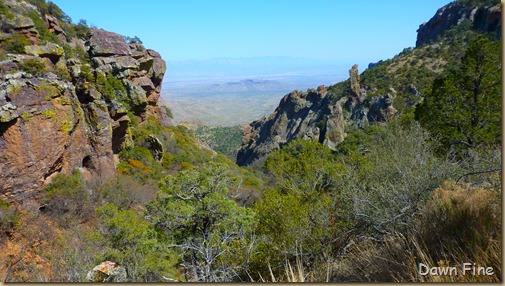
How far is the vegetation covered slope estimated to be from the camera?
3727 millimetres

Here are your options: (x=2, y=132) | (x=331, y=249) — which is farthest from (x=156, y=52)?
(x=331, y=249)

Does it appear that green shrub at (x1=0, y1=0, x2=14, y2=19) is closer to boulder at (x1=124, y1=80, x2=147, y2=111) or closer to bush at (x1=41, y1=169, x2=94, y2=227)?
boulder at (x1=124, y1=80, x2=147, y2=111)

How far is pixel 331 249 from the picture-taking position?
6.01m

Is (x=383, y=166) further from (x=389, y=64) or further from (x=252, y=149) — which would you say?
(x=389, y=64)

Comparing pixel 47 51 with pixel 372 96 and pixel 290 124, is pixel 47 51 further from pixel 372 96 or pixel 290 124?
pixel 290 124

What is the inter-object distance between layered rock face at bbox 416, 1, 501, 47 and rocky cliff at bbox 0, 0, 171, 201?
138 ft

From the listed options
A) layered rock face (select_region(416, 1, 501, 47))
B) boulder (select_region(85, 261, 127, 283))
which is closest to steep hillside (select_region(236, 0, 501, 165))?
layered rock face (select_region(416, 1, 501, 47))

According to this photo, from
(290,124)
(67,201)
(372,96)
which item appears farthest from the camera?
(290,124)

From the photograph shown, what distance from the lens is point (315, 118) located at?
49.1m

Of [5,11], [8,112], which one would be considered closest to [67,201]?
[8,112]

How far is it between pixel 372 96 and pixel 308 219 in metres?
39.7

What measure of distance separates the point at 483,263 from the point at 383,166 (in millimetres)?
6213

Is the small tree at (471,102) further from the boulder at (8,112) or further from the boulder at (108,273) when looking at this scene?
the boulder at (8,112)

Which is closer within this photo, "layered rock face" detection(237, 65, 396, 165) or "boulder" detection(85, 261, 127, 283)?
"boulder" detection(85, 261, 127, 283)
